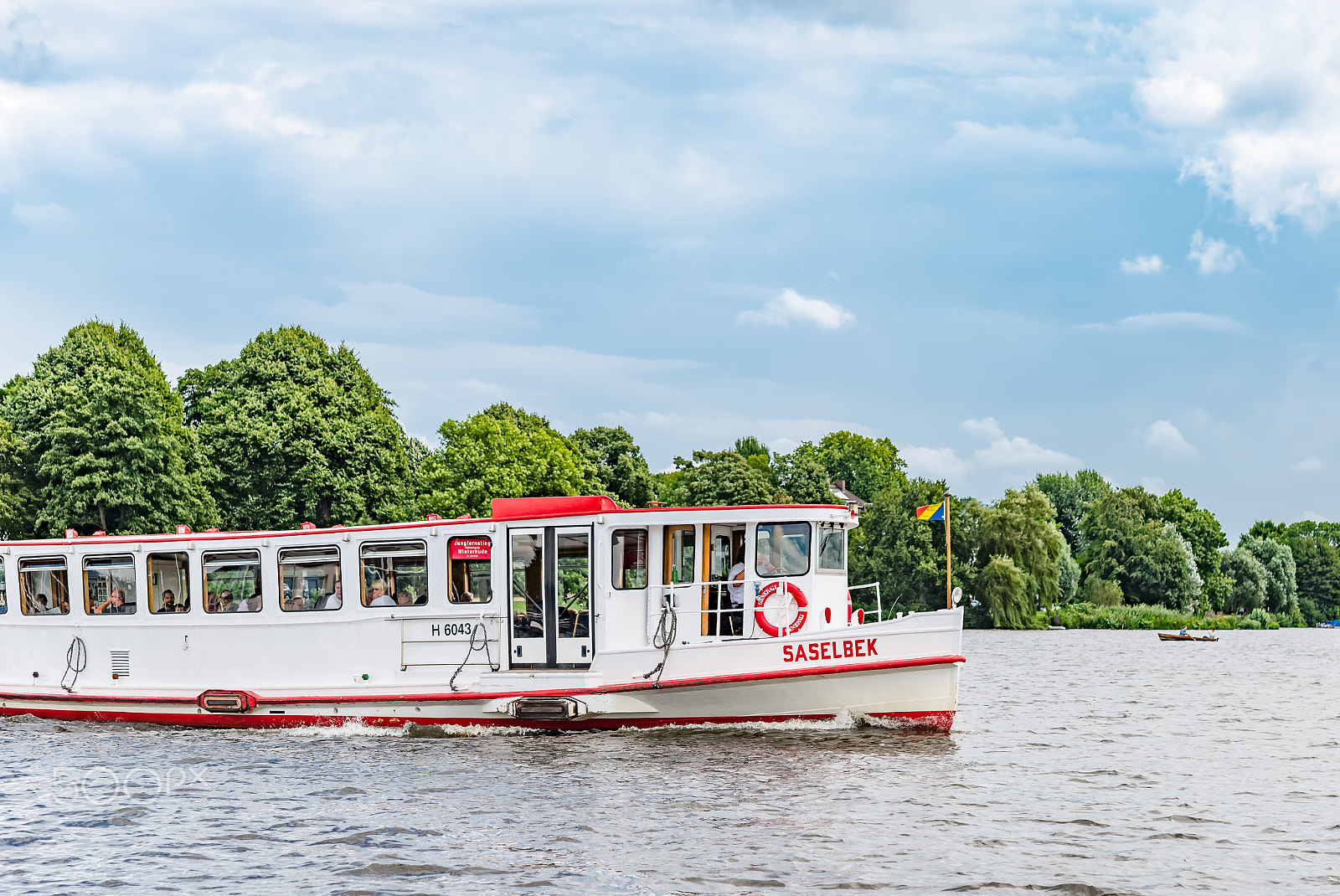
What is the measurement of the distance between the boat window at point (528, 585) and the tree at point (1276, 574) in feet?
322

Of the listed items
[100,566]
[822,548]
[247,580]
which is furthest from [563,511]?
[100,566]

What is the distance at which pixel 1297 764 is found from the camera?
21.2m

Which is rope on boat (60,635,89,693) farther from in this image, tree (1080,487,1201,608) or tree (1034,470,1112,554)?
tree (1034,470,1112,554)

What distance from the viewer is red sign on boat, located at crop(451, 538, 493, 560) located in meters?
21.6

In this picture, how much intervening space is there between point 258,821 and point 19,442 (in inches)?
1728

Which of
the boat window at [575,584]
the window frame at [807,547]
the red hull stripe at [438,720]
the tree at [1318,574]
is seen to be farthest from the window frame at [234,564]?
the tree at [1318,574]

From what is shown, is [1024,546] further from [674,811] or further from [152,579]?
[674,811]

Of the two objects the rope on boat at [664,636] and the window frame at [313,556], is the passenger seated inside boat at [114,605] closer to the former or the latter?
the window frame at [313,556]

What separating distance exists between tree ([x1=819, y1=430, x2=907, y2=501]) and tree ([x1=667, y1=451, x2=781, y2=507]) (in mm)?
34424

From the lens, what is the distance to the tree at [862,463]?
12106 centimetres

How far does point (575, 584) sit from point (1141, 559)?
8043cm

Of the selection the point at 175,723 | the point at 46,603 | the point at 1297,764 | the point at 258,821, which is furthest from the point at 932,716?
the point at 46,603

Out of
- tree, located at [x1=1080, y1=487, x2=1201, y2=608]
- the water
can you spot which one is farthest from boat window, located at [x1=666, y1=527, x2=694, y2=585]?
tree, located at [x1=1080, y1=487, x2=1201, y2=608]

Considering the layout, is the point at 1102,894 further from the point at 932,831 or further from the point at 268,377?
the point at 268,377
